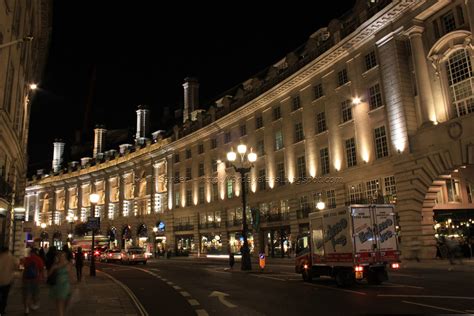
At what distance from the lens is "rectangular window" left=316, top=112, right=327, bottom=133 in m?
41.3

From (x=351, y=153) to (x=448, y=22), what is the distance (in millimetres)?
12359

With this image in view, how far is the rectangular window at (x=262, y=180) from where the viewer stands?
49091mm

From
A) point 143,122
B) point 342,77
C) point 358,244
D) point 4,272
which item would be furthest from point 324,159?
point 143,122

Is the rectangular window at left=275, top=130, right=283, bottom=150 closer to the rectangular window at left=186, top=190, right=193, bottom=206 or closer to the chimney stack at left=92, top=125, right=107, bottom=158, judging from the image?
the rectangular window at left=186, top=190, right=193, bottom=206

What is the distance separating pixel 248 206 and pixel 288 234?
24.1ft

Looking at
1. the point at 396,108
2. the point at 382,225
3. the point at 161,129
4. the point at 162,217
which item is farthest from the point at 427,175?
the point at 161,129

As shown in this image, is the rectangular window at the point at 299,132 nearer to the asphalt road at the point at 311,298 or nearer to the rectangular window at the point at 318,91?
the rectangular window at the point at 318,91

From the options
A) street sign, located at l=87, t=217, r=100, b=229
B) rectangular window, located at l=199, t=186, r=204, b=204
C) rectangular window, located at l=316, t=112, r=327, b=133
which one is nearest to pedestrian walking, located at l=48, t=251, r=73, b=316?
street sign, located at l=87, t=217, r=100, b=229

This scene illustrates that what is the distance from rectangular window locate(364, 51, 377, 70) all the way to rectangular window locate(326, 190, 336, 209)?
10976 millimetres

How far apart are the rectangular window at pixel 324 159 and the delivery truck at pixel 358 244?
Result: 2167cm

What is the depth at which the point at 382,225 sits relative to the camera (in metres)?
18.2

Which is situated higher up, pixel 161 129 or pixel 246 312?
pixel 161 129

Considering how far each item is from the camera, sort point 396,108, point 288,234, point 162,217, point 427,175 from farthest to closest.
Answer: point 162,217 < point 288,234 < point 396,108 < point 427,175

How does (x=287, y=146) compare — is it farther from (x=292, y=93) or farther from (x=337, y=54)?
(x=337, y=54)
